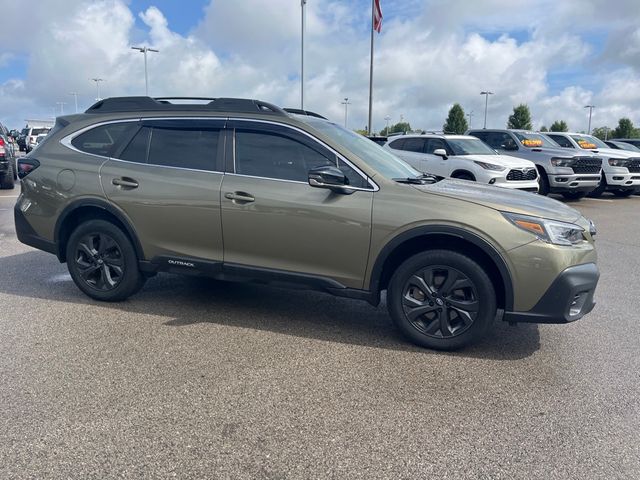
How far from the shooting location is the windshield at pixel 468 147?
11.9 metres

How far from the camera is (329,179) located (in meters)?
4.00

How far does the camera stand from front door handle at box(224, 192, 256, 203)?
14.0 ft

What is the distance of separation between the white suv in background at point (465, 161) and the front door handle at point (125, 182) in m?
7.02

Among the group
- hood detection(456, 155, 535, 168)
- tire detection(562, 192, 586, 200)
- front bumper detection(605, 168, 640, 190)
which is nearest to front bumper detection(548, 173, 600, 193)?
tire detection(562, 192, 586, 200)

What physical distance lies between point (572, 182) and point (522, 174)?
2.77 metres

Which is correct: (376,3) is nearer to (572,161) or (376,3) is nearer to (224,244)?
(572,161)

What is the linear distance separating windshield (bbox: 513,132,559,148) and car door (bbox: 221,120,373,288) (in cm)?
1132

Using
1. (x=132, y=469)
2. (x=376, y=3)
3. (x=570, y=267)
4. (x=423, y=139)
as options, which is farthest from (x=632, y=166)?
(x=132, y=469)

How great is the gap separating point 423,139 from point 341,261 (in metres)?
9.01

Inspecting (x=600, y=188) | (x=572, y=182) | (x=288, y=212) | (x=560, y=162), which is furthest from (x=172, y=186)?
(x=600, y=188)

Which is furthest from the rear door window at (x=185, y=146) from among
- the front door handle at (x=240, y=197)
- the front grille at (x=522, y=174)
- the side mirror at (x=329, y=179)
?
the front grille at (x=522, y=174)

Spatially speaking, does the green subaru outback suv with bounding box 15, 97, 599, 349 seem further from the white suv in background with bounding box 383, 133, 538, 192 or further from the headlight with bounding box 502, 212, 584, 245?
the white suv in background with bounding box 383, 133, 538, 192

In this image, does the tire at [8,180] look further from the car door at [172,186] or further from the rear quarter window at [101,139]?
the car door at [172,186]

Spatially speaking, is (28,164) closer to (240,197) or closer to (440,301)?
(240,197)
